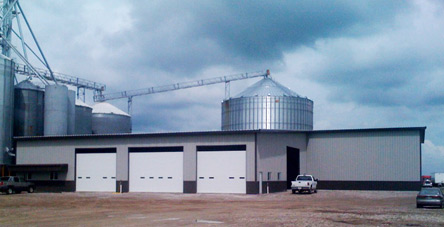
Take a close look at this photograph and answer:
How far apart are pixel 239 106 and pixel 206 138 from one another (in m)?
14.3

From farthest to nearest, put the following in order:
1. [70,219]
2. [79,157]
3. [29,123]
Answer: [29,123], [79,157], [70,219]

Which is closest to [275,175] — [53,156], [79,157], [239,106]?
[239,106]

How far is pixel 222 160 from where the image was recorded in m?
49.9

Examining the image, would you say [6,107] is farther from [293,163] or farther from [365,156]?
[365,156]

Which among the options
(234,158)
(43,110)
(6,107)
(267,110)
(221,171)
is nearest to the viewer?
(234,158)

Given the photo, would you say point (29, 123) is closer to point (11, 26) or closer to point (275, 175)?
point (11, 26)

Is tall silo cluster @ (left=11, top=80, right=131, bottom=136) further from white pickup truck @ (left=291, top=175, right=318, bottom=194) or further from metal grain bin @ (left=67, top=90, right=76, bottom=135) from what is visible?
white pickup truck @ (left=291, top=175, right=318, bottom=194)

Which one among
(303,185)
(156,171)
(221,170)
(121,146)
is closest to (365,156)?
(303,185)

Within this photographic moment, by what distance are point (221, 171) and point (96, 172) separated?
1466 cm

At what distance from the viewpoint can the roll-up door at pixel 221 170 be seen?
1933 inches

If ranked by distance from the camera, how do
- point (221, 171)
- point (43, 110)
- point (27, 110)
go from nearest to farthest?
point (221, 171), point (27, 110), point (43, 110)

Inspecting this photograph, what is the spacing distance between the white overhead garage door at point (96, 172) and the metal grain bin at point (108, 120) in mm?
16861

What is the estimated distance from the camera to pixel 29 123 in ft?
202

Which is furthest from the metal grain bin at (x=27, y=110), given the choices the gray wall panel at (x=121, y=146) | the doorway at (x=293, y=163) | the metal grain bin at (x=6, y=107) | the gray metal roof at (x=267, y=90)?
the doorway at (x=293, y=163)
